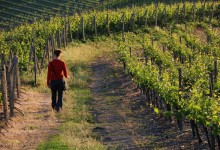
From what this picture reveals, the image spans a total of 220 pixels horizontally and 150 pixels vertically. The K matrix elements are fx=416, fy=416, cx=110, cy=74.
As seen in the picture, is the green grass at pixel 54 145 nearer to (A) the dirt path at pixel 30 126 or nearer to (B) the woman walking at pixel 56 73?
(A) the dirt path at pixel 30 126

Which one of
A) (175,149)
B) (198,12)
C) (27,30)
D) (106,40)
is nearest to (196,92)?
(175,149)

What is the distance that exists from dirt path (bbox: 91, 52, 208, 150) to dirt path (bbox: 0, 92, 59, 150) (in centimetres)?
129

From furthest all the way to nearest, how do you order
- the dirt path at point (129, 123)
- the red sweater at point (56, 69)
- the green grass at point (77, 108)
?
the red sweater at point (56, 69) → the dirt path at point (129, 123) → the green grass at point (77, 108)

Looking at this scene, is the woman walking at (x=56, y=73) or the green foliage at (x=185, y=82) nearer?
the green foliage at (x=185, y=82)

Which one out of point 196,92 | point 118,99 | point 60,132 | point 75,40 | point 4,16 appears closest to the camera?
point 196,92

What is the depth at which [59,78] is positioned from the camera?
11.7 metres

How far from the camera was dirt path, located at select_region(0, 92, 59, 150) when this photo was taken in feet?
30.6

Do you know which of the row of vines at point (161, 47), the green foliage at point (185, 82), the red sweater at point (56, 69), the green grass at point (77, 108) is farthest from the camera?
the red sweater at point (56, 69)

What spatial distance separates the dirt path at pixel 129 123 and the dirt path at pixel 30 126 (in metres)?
1.29

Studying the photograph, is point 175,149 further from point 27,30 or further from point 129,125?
point 27,30

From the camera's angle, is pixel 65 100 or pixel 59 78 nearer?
pixel 59 78

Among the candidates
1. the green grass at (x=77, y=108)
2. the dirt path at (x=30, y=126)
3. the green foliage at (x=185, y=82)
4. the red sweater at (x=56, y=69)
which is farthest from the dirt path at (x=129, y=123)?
the red sweater at (x=56, y=69)

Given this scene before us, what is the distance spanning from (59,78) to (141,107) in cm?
275

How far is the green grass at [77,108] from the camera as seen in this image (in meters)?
9.06
